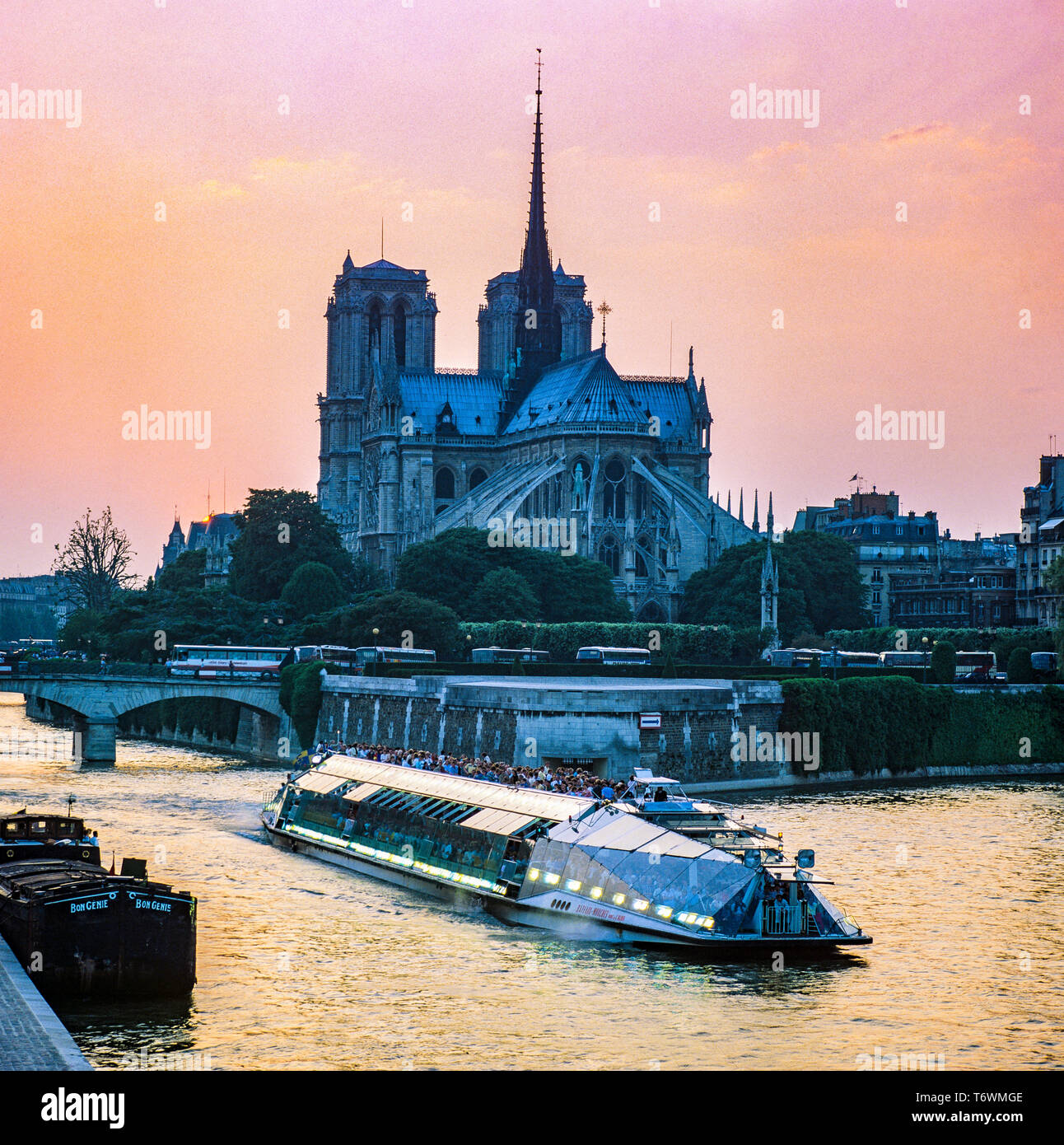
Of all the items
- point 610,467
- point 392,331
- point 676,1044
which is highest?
point 392,331

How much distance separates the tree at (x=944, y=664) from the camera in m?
79.9

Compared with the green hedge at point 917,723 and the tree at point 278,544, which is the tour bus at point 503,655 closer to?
the green hedge at point 917,723

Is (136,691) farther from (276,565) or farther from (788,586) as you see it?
(788,586)

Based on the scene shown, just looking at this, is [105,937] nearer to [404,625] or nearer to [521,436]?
[404,625]

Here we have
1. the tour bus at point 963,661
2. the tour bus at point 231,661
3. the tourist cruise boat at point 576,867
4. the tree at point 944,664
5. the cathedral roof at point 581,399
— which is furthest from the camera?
the cathedral roof at point 581,399

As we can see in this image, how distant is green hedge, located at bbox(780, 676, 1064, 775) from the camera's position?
6956 cm

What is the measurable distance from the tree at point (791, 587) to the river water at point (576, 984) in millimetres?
67876

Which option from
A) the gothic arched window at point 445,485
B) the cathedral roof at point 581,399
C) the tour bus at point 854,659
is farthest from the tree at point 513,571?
the gothic arched window at point 445,485

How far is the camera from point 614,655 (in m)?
96.6

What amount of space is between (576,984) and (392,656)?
56.2 m

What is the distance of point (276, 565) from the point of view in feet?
382
